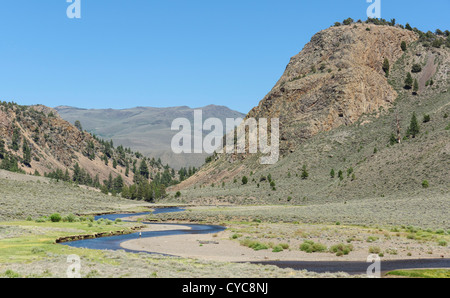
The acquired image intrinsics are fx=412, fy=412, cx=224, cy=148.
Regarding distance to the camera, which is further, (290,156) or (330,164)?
(290,156)

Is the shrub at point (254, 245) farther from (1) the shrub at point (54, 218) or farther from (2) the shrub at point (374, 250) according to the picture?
(1) the shrub at point (54, 218)

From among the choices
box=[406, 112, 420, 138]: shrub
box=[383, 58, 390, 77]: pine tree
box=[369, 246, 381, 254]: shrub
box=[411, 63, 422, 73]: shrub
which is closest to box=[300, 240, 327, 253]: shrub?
box=[369, 246, 381, 254]: shrub

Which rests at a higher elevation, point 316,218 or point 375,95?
point 375,95

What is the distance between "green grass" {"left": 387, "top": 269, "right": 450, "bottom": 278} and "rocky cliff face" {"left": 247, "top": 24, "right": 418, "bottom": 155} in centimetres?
13150

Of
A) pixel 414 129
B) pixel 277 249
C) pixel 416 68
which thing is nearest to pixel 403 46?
pixel 416 68

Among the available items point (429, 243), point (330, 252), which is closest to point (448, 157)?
point (429, 243)

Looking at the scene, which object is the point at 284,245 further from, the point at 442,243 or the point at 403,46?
the point at 403,46

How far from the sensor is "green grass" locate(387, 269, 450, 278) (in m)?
29.1

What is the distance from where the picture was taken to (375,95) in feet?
544

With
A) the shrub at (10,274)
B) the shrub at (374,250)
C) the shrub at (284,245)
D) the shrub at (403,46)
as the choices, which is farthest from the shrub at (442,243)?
the shrub at (403,46)

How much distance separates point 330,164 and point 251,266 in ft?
372

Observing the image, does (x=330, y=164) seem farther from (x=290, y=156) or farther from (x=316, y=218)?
(x=316, y=218)

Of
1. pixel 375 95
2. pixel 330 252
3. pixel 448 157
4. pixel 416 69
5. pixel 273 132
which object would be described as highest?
pixel 416 69

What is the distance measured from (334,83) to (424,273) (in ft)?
475
